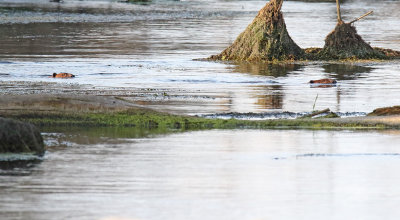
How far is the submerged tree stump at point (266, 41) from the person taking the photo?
1233 inches

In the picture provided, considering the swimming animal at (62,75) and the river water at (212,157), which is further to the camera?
the swimming animal at (62,75)

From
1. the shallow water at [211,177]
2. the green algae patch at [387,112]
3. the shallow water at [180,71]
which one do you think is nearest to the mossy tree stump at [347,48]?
the shallow water at [180,71]

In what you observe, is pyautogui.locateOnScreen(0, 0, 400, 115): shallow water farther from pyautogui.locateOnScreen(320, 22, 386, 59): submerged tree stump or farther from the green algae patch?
the green algae patch

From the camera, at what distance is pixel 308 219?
9.69 meters

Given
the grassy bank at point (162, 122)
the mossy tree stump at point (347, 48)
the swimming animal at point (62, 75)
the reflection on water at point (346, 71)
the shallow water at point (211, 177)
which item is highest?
the mossy tree stump at point (347, 48)

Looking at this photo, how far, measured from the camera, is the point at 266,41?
31672 mm

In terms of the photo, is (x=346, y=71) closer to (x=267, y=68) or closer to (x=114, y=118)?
(x=267, y=68)

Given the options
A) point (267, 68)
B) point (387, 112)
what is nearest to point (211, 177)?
point (387, 112)

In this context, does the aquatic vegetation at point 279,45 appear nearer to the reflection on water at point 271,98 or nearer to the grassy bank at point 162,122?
the reflection on water at point 271,98

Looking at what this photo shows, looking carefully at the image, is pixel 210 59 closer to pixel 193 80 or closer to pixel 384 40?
pixel 193 80

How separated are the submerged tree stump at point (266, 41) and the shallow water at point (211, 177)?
15.9m

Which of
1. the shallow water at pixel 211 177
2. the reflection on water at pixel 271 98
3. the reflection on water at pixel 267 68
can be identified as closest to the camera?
the shallow water at pixel 211 177

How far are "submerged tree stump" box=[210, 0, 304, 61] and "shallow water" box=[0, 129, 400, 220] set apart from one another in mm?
15922

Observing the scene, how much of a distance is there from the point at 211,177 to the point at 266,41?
2013cm
